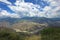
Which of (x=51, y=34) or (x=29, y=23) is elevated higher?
(x=29, y=23)

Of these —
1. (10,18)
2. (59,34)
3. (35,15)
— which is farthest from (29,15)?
(59,34)

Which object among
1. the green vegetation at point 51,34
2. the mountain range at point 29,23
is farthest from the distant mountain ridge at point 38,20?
the green vegetation at point 51,34

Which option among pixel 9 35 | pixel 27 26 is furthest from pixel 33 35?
pixel 9 35

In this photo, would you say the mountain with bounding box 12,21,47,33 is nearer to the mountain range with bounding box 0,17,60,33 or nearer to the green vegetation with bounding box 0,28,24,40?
the mountain range with bounding box 0,17,60,33

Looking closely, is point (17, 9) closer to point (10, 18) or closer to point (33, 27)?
point (10, 18)

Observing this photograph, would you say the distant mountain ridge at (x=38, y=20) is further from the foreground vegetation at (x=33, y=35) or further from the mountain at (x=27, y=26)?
the foreground vegetation at (x=33, y=35)

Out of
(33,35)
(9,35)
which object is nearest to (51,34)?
(33,35)

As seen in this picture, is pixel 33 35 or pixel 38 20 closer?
pixel 33 35

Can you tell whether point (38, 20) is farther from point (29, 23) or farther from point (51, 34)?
point (51, 34)
